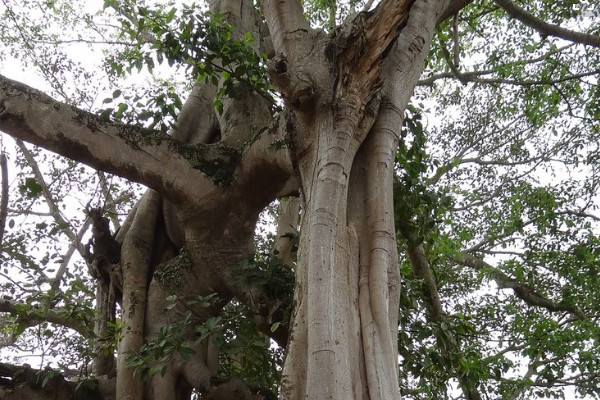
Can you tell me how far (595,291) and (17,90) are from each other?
4.84 meters

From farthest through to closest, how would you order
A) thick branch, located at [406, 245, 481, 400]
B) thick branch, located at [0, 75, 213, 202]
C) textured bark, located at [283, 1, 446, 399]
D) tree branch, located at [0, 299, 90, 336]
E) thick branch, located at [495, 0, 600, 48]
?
thick branch, located at [495, 0, 600, 48], thick branch, located at [406, 245, 481, 400], tree branch, located at [0, 299, 90, 336], thick branch, located at [0, 75, 213, 202], textured bark, located at [283, 1, 446, 399]

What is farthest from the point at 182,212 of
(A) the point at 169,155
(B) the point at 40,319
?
(B) the point at 40,319

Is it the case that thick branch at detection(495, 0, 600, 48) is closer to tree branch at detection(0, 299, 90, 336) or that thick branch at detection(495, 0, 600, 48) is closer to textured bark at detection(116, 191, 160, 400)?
textured bark at detection(116, 191, 160, 400)

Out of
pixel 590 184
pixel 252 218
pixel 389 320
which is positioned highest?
pixel 590 184

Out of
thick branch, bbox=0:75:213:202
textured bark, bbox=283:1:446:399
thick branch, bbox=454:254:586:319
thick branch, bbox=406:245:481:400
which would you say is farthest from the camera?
thick branch, bbox=454:254:586:319

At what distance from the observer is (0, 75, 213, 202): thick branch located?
3590mm

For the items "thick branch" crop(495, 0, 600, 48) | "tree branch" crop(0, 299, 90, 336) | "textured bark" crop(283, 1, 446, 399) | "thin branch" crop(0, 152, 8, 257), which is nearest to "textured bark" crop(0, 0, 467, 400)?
"textured bark" crop(283, 1, 446, 399)

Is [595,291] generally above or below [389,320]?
above

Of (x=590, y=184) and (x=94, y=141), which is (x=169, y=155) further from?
(x=590, y=184)

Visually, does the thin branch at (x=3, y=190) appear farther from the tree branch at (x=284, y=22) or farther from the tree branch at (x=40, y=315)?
the tree branch at (x=284, y=22)

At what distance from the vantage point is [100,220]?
422cm

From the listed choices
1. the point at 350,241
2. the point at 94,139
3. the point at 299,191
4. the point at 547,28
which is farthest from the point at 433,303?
the point at 94,139

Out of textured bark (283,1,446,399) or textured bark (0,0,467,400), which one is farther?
textured bark (0,0,467,400)

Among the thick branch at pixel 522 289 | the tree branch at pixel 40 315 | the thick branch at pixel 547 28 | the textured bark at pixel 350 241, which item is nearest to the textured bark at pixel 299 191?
the textured bark at pixel 350 241
